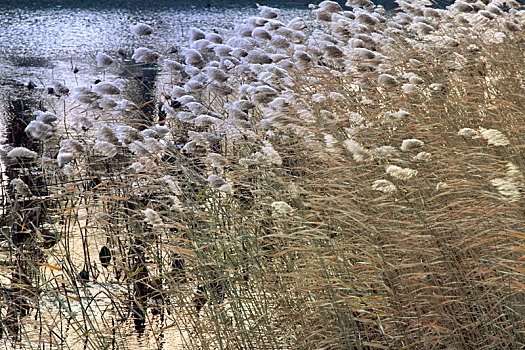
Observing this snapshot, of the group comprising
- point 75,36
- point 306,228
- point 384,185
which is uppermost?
point 384,185

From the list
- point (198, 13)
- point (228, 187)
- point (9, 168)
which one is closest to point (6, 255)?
point (9, 168)

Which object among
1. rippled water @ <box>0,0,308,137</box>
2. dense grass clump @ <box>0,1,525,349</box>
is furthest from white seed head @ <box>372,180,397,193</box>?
rippled water @ <box>0,0,308,137</box>

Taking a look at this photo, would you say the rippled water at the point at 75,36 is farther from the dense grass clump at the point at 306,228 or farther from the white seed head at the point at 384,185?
the white seed head at the point at 384,185

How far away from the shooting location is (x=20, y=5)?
1580 cm

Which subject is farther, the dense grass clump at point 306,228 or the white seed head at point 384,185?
the dense grass clump at point 306,228

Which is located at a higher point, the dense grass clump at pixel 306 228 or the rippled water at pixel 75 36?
the dense grass clump at pixel 306 228

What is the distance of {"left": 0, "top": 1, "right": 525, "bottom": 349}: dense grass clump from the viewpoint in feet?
5.43

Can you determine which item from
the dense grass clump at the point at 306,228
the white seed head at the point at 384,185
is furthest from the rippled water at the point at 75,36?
the white seed head at the point at 384,185

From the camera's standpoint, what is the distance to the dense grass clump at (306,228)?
1655 millimetres

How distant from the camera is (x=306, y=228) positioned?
6.44ft

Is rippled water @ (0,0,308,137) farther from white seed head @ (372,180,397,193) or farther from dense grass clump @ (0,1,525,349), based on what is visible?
white seed head @ (372,180,397,193)

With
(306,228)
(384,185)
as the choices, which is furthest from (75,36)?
(384,185)

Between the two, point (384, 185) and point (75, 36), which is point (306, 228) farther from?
point (75, 36)

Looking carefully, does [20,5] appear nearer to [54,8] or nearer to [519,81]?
[54,8]
